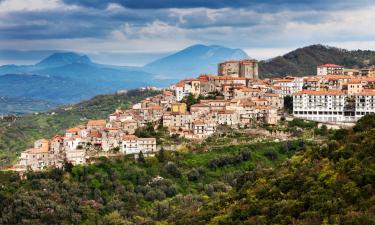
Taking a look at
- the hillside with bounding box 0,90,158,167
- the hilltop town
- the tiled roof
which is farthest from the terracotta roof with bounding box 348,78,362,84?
the hillside with bounding box 0,90,158,167

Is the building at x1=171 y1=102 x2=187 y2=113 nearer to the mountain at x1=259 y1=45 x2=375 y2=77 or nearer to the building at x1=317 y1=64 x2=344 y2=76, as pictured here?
the building at x1=317 y1=64 x2=344 y2=76

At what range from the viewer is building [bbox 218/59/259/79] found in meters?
71.2

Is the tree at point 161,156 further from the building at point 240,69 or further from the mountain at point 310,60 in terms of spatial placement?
the mountain at point 310,60

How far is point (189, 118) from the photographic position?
2229 inches

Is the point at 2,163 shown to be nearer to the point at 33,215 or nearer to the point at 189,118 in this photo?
the point at 189,118

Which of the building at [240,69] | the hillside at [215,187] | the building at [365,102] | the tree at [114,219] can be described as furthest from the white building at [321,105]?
the tree at [114,219]

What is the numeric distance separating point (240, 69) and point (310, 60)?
181 feet

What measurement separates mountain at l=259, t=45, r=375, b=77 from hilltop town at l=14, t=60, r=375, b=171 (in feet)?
132

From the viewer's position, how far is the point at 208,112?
57031mm

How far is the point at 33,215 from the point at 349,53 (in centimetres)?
8922

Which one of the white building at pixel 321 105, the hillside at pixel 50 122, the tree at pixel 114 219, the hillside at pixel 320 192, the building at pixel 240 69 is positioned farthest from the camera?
the hillside at pixel 50 122

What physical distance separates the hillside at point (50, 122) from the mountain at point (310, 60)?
2481 centimetres

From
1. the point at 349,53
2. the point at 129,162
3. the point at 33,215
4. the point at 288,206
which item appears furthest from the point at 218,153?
the point at 349,53

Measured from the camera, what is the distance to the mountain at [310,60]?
364 feet
